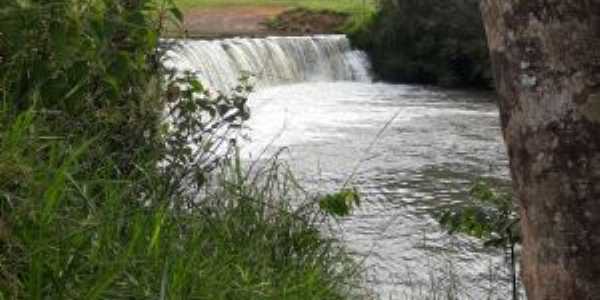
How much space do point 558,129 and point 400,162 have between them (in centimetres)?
1167

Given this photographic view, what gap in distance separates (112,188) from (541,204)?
1.66 metres

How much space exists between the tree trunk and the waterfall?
15277mm

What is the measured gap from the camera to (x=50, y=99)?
329cm

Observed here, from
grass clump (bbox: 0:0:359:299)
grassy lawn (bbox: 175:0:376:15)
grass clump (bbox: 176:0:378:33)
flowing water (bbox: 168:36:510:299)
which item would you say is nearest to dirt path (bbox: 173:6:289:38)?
grass clump (bbox: 176:0:378:33)

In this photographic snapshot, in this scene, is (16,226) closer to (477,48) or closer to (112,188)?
(112,188)

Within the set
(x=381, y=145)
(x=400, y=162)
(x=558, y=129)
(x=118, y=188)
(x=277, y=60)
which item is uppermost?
(x=558, y=129)

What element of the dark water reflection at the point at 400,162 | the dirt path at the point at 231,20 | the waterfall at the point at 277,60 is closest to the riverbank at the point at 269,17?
the dirt path at the point at 231,20

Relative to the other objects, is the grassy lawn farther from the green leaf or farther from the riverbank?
the green leaf

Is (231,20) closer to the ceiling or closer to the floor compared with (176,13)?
closer to the floor

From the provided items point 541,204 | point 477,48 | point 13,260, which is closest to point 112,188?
point 13,260

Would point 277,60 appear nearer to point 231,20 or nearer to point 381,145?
point 231,20

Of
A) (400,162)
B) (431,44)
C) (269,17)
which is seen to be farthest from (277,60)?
(400,162)

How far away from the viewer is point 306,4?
31.6 metres

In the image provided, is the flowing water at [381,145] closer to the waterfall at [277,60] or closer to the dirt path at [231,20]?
the waterfall at [277,60]
